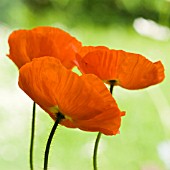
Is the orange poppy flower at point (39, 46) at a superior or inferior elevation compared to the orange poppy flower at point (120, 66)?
superior

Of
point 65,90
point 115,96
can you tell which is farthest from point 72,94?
point 115,96

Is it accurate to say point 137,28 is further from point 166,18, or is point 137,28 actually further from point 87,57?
point 87,57

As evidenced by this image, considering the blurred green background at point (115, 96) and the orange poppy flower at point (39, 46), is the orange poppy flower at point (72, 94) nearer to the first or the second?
the orange poppy flower at point (39, 46)

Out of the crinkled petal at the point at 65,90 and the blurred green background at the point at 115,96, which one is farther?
the blurred green background at the point at 115,96

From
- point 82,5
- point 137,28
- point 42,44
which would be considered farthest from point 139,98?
point 42,44

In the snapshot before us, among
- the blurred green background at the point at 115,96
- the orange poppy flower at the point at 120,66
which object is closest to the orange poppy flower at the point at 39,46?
the orange poppy flower at the point at 120,66

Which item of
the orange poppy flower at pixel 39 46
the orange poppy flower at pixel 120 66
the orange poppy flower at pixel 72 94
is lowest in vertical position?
the orange poppy flower at pixel 72 94

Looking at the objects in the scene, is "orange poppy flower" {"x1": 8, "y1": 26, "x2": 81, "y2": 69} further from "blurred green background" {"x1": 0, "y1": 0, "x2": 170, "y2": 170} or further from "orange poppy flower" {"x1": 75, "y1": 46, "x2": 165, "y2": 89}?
"blurred green background" {"x1": 0, "y1": 0, "x2": 170, "y2": 170}
